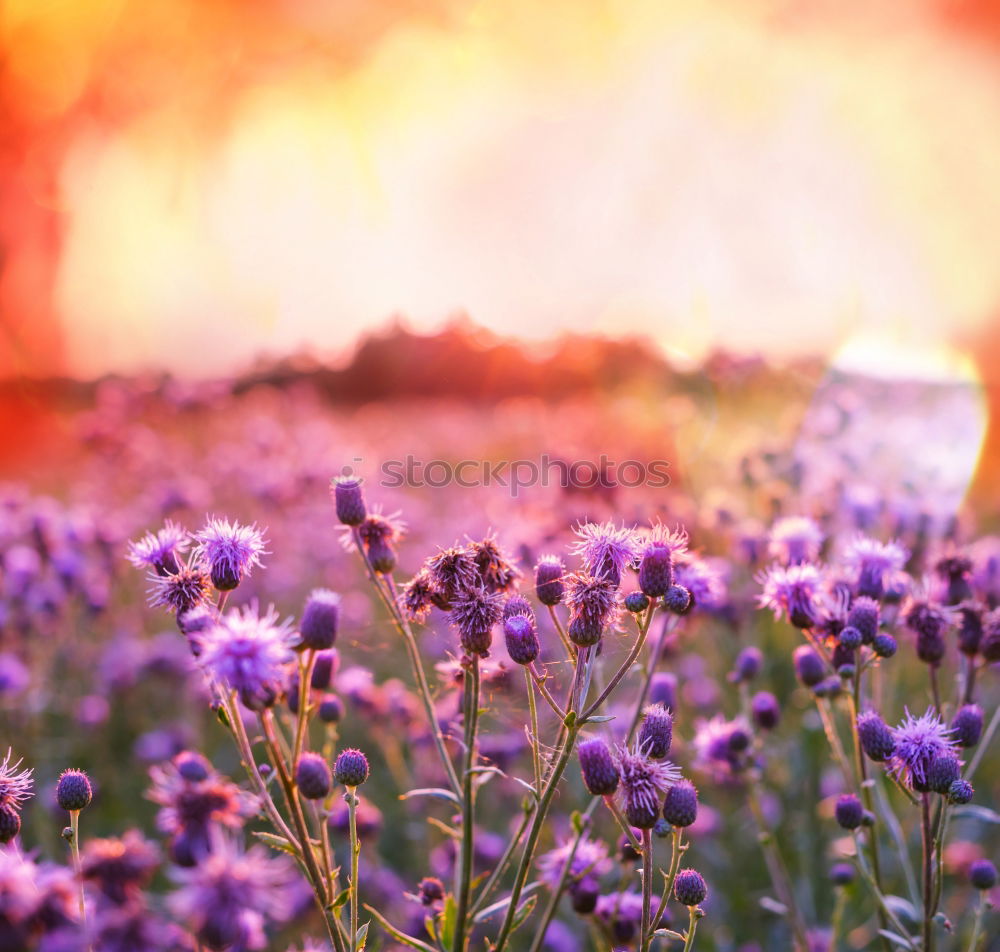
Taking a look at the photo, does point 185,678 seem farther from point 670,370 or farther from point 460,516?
point 670,370

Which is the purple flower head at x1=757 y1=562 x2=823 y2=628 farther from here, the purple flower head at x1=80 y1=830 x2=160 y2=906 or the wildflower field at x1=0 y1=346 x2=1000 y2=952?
the purple flower head at x1=80 y1=830 x2=160 y2=906

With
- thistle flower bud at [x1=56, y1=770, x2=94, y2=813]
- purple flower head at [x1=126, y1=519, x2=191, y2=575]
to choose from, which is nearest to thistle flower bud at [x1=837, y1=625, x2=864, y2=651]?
purple flower head at [x1=126, y1=519, x2=191, y2=575]

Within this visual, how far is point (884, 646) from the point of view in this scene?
8.61 feet

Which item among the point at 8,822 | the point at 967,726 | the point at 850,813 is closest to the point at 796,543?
the point at 967,726

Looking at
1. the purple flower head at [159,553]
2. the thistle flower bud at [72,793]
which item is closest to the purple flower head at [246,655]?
the purple flower head at [159,553]

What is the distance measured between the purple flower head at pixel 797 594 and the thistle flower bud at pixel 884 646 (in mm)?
217

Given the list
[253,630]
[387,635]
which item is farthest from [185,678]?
[253,630]

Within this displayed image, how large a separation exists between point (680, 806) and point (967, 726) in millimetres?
1132

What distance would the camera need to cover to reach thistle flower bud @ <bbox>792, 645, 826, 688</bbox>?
3006 mm

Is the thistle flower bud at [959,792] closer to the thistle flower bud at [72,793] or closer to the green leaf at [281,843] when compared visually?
the green leaf at [281,843]

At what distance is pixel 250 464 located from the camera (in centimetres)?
833

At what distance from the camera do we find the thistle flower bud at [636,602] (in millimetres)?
2441

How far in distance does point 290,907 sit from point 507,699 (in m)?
1.37

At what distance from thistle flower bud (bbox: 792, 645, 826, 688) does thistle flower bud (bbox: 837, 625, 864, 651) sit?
1.33 feet
